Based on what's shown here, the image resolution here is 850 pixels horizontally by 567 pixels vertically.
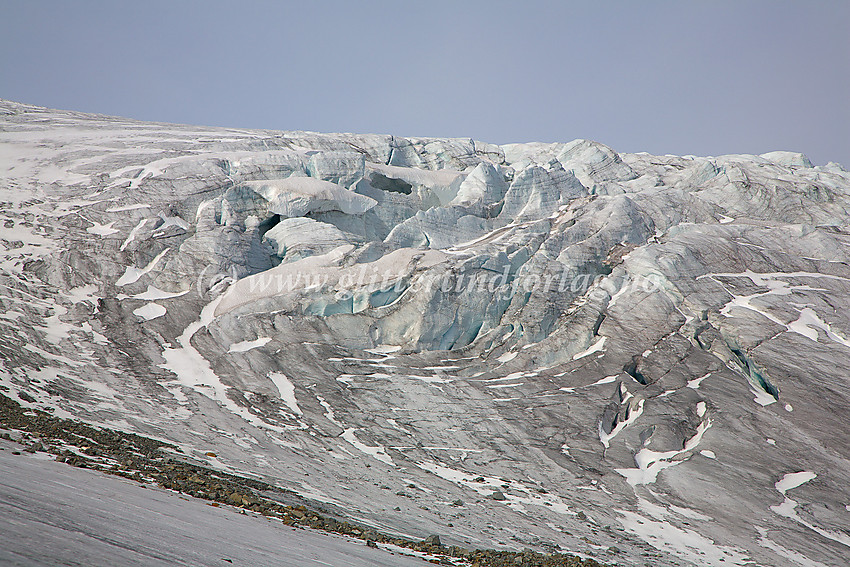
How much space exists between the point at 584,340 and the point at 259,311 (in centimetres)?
2819

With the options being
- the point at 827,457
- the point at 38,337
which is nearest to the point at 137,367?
the point at 38,337

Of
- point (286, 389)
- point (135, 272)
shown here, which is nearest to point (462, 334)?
point (286, 389)

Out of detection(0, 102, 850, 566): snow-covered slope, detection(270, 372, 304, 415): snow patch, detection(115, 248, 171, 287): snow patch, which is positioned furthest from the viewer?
detection(115, 248, 171, 287): snow patch

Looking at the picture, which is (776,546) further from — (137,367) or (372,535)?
(137,367)

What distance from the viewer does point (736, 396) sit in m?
42.4

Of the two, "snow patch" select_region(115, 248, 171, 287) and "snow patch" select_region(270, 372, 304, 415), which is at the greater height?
"snow patch" select_region(115, 248, 171, 287)

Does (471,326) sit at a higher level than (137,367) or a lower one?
higher

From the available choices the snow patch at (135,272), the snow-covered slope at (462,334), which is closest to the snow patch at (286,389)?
the snow-covered slope at (462,334)

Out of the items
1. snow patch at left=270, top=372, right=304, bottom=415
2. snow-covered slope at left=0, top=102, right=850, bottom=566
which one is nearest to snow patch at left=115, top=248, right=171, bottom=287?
snow-covered slope at left=0, top=102, right=850, bottom=566

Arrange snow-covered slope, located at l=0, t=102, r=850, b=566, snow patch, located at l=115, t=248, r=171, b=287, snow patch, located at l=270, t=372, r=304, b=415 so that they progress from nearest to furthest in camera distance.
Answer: snow-covered slope, located at l=0, t=102, r=850, b=566 → snow patch, located at l=270, t=372, r=304, b=415 → snow patch, located at l=115, t=248, r=171, b=287

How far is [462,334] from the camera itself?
164 ft

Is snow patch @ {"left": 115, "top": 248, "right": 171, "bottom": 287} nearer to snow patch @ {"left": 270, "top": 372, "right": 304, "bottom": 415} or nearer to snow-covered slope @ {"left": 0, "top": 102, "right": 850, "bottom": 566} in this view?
snow-covered slope @ {"left": 0, "top": 102, "right": 850, "bottom": 566}

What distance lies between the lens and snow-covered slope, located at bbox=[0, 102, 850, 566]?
1312 inches

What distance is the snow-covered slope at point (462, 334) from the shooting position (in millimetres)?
33312
